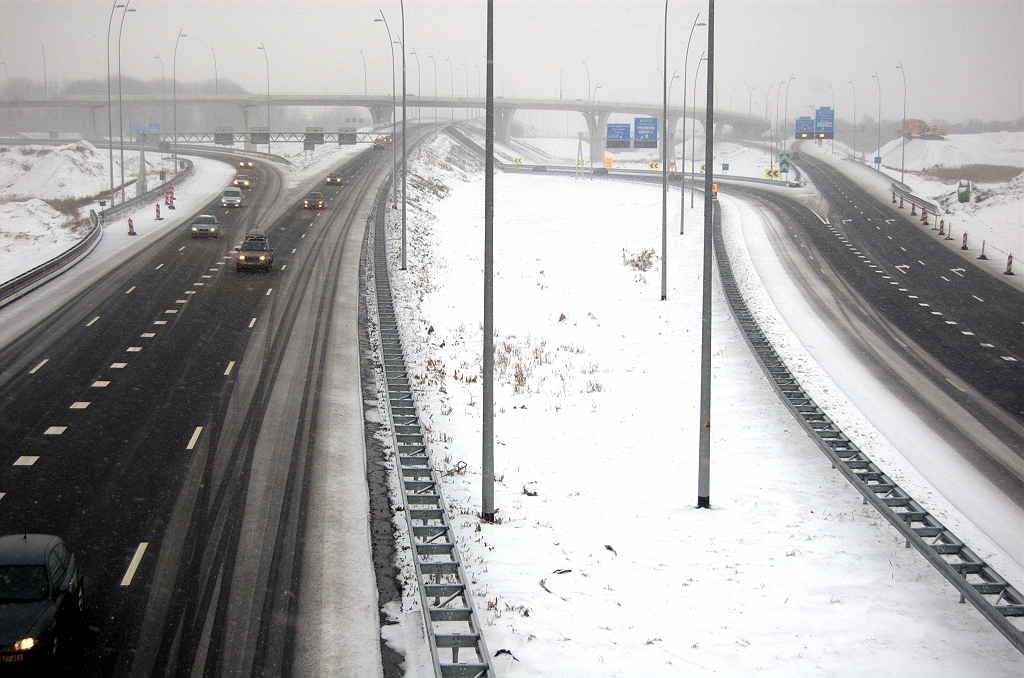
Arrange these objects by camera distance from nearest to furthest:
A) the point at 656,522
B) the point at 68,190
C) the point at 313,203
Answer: the point at 656,522, the point at 313,203, the point at 68,190

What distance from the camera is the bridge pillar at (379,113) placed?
154575 mm

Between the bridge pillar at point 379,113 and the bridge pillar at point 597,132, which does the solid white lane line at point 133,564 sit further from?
the bridge pillar at point 379,113

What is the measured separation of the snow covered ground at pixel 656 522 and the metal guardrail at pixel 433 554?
1.72 feet

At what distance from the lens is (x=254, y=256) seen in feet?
126

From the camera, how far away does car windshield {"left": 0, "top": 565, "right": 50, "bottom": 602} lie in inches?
444

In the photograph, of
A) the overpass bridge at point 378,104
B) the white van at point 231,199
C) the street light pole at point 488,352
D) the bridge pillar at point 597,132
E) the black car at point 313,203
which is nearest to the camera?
the street light pole at point 488,352

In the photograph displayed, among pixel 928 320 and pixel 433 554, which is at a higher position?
pixel 928 320

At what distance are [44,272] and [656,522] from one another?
30.3 metres

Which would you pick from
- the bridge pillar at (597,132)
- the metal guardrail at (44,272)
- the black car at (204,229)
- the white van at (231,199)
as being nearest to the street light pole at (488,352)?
the metal guardrail at (44,272)

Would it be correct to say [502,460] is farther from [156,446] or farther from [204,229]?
[204,229]

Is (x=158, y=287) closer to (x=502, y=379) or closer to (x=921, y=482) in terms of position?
(x=502, y=379)

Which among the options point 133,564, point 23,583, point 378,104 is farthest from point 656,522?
point 378,104

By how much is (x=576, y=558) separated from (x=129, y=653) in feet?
23.0

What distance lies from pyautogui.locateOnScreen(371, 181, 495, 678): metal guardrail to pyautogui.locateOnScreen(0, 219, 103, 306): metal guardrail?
1771 cm
